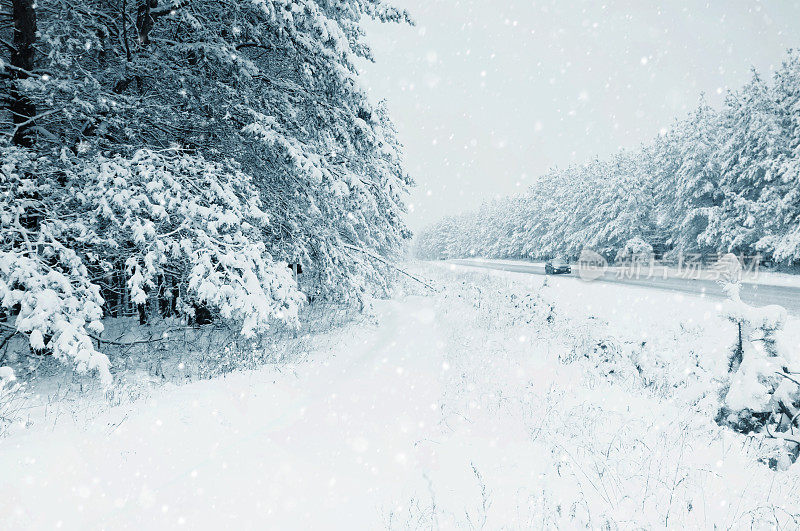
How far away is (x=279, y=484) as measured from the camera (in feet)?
12.5

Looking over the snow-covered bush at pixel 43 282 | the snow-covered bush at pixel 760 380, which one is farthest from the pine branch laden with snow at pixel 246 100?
the snow-covered bush at pixel 760 380

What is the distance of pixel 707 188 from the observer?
29016 mm

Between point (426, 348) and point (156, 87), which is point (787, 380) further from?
point (156, 87)

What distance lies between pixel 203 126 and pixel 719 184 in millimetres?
34477

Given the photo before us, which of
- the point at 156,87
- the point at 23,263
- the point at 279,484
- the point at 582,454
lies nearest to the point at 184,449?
the point at 279,484

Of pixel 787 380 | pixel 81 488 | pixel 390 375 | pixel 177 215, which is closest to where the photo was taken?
pixel 81 488

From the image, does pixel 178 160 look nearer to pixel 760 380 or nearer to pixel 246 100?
pixel 246 100

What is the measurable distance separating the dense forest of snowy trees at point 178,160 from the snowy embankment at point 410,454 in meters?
1.14

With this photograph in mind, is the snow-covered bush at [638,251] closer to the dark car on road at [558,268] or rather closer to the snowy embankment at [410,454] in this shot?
the dark car on road at [558,268]

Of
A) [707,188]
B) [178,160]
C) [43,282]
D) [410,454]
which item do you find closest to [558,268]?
[707,188]

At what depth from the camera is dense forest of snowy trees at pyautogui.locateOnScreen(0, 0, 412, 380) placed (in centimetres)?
526

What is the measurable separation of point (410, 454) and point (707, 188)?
34.5 meters

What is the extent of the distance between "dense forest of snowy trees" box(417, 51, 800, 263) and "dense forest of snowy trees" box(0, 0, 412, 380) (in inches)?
1057

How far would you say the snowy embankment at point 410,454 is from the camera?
Answer: 3.28m
